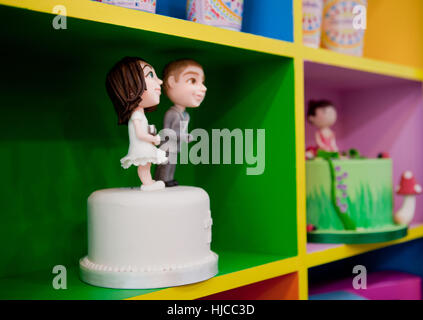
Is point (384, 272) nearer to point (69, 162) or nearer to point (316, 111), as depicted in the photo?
Answer: point (316, 111)

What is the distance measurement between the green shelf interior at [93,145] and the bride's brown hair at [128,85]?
5cm

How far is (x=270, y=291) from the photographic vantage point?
1.08 meters

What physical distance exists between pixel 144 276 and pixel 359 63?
77 centimetres

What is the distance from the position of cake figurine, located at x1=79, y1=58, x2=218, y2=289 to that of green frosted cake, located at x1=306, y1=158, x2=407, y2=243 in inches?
15.8

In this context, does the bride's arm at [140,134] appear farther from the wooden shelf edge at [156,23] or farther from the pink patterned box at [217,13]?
the pink patterned box at [217,13]

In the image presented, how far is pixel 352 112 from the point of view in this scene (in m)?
1.62

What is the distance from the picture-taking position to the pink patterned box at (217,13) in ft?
3.20

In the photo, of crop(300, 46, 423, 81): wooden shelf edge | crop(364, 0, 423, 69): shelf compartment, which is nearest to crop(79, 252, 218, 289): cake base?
crop(300, 46, 423, 81): wooden shelf edge

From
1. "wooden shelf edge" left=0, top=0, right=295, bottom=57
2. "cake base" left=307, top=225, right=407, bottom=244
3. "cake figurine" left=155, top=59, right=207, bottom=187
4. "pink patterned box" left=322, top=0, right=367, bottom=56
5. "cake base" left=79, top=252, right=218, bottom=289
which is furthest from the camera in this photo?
"pink patterned box" left=322, top=0, right=367, bottom=56

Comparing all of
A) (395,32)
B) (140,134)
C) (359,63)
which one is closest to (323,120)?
(359,63)

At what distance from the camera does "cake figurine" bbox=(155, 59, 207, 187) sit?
3.04 ft

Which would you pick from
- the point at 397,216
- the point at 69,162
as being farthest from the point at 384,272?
the point at 69,162
